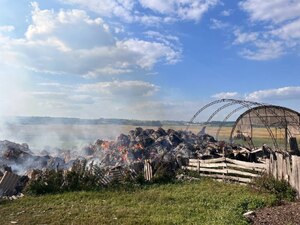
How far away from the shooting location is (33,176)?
54.5 feet

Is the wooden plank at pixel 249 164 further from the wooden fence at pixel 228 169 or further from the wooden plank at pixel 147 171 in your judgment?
the wooden plank at pixel 147 171

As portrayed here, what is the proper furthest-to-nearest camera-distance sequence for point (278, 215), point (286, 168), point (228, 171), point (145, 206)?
point (228, 171), point (286, 168), point (145, 206), point (278, 215)

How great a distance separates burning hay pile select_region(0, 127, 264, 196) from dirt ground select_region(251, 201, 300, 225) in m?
7.06

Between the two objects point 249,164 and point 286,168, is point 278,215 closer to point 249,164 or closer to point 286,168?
point 286,168

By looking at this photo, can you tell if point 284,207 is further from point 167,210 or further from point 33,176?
point 33,176

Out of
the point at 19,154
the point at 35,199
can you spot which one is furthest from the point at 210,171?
the point at 19,154

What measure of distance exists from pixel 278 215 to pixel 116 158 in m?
13.3

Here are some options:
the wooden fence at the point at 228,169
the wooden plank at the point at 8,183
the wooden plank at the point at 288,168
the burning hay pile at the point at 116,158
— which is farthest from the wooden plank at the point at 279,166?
the wooden plank at the point at 8,183

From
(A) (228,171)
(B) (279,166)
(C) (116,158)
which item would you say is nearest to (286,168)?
(B) (279,166)

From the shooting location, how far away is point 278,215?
10859 mm

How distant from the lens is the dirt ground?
10192mm

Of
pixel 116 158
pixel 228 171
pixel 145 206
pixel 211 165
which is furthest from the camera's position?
pixel 116 158

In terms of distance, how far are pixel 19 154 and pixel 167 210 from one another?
531 inches

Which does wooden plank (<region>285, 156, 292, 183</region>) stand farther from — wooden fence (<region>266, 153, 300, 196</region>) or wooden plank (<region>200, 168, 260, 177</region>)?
wooden plank (<region>200, 168, 260, 177</region>)
